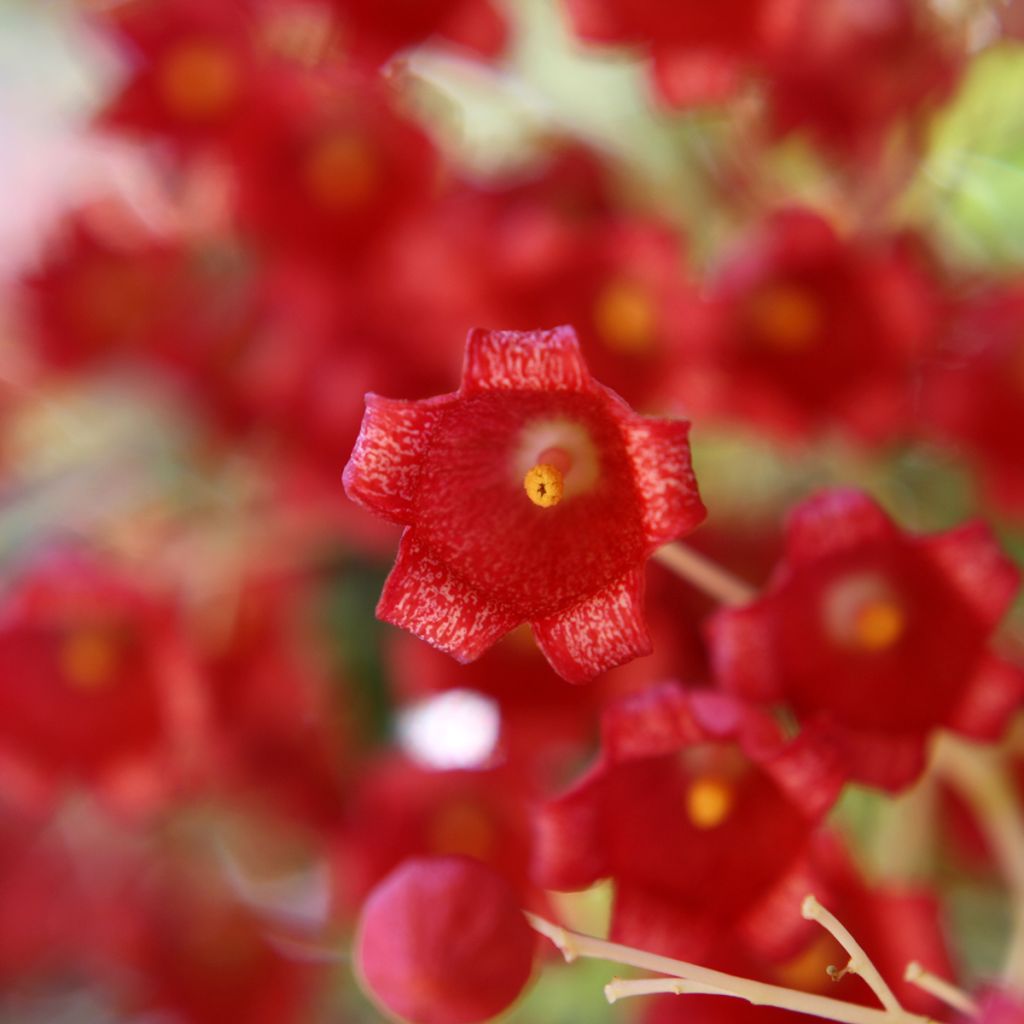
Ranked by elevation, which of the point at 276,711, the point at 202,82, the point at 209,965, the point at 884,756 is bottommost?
the point at 209,965

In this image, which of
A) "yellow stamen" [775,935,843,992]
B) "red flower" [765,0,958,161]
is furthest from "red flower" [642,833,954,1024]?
"red flower" [765,0,958,161]

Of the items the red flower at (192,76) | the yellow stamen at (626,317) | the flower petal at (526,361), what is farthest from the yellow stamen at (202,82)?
the flower petal at (526,361)

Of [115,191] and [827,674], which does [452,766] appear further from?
[115,191]

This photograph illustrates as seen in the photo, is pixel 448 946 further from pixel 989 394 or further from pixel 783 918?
pixel 989 394


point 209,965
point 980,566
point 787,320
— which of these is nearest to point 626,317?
point 787,320

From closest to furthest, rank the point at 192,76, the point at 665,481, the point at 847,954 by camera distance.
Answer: the point at 665,481, the point at 847,954, the point at 192,76

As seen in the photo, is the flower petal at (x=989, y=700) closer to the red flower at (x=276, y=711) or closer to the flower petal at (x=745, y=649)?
the flower petal at (x=745, y=649)

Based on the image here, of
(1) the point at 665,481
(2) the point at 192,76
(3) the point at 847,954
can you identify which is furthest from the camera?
(2) the point at 192,76

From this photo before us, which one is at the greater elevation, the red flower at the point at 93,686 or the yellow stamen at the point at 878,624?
the yellow stamen at the point at 878,624
